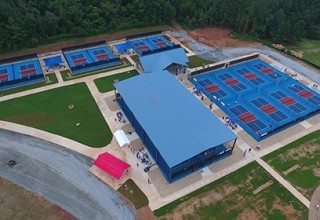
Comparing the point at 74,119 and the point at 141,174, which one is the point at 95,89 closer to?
the point at 74,119

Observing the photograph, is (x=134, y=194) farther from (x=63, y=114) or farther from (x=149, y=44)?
(x=149, y=44)

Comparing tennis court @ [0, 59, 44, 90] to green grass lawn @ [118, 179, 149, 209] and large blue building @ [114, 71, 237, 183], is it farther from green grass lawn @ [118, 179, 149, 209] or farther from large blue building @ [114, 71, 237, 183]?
green grass lawn @ [118, 179, 149, 209]

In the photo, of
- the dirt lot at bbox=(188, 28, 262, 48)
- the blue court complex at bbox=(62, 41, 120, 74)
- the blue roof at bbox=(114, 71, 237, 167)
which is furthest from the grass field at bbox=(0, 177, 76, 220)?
the dirt lot at bbox=(188, 28, 262, 48)

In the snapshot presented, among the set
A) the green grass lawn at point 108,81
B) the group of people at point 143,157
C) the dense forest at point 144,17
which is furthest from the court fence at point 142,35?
the group of people at point 143,157

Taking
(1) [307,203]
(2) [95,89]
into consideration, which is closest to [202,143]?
(1) [307,203]

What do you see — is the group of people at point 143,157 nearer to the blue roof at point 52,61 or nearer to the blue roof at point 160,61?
the blue roof at point 160,61

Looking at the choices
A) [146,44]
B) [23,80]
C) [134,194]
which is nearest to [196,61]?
[146,44]

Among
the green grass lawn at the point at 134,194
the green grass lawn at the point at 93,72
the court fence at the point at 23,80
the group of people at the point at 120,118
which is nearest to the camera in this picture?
the green grass lawn at the point at 134,194
